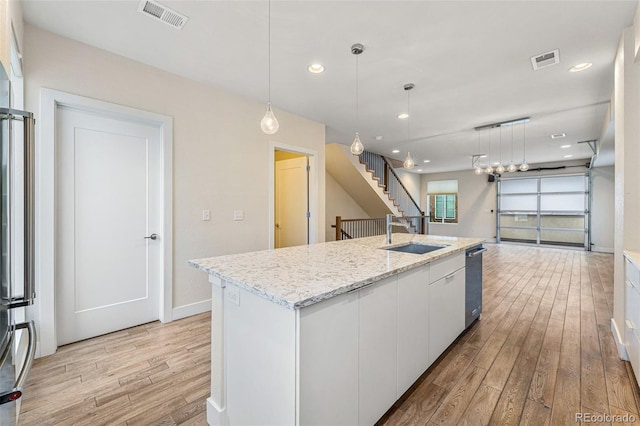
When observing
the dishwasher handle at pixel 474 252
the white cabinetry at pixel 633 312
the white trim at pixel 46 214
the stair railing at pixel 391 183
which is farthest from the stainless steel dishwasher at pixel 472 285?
the stair railing at pixel 391 183

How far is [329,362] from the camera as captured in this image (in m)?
1.29

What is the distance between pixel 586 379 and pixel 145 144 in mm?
4572

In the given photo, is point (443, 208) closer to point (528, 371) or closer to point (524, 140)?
point (524, 140)

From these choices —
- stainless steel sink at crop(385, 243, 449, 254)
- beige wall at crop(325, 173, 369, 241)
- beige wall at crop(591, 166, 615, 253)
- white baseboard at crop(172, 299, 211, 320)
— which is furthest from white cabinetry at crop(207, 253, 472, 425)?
beige wall at crop(591, 166, 615, 253)

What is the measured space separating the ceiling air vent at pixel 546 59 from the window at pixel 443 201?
29.3ft

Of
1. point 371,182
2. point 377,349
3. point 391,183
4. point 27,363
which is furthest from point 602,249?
point 27,363

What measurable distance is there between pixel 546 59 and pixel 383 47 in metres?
1.74

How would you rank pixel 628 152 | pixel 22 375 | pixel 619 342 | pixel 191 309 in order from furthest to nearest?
pixel 191 309, pixel 619 342, pixel 628 152, pixel 22 375

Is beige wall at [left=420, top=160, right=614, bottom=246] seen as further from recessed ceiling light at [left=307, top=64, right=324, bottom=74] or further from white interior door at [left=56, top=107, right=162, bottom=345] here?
white interior door at [left=56, top=107, right=162, bottom=345]

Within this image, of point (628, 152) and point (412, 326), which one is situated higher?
point (628, 152)

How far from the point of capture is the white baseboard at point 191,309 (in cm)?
320

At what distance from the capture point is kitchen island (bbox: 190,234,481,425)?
121 centimetres

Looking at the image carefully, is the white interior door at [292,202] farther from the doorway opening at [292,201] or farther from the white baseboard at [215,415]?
the white baseboard at [215,415]

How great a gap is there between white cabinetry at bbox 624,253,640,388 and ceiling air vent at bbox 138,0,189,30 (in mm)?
3870
